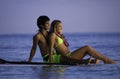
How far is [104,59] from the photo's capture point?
47.9 feet

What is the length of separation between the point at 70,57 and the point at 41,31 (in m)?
1.04

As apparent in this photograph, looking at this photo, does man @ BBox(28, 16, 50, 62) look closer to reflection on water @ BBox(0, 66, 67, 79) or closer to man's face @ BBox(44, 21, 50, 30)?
man's face @ BBox(44, 21, 50, 30)

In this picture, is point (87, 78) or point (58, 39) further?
point (58, 39)

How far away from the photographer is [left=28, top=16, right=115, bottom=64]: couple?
14305 mm

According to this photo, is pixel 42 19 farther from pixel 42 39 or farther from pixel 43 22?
pixel 42 39

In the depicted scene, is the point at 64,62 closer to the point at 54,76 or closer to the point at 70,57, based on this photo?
the point at 70,57

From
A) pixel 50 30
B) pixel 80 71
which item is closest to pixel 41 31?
pixel 50 30

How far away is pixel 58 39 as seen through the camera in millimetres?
14453

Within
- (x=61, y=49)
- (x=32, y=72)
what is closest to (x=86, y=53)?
(x=61, y=49)

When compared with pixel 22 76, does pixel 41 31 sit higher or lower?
higher

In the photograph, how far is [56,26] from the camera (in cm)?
1434

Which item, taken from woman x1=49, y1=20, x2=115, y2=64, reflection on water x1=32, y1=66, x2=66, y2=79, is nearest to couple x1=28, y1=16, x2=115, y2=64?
woman x1=49, y1=20, x2=115, y2=64

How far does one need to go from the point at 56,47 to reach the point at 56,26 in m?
0.58

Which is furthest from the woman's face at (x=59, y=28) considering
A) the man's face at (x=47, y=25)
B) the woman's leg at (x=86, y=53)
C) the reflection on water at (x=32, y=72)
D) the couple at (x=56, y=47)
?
the reflection on water at (x=32, y=72)
